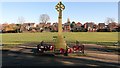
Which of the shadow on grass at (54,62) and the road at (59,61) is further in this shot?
the road at (59,61)

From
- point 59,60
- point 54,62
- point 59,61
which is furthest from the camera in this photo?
point 59,60

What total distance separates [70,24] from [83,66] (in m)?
141

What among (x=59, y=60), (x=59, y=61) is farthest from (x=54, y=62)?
(x=59, y=60)

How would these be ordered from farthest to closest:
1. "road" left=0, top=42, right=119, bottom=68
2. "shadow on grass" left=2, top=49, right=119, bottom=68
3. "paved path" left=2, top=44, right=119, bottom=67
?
"paved path" left=2, top=44, right=119, bottom=67 → "road" left=0, top=42, right=119, bottom=68 → "shadow on grass" left=2, top=49, right=119, bottom=68

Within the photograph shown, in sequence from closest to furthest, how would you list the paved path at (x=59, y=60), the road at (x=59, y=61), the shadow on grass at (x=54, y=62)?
the shadow on grass at (x=54, y=62), the road at (x=59, y=61), the paved path at (x=59, y=60)

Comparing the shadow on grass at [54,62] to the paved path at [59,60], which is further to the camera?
the paved path at [59,60]

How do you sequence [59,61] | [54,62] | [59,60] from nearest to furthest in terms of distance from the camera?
[54,62], [59,61], [59,60]

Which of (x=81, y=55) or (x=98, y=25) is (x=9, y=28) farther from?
(x=81, y=55)

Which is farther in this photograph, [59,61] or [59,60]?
[59,60]

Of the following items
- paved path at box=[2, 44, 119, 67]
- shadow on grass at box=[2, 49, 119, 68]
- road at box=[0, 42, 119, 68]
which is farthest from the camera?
paved path at box=[2, 44, 119, 67]

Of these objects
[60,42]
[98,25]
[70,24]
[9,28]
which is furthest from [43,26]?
[60,42]

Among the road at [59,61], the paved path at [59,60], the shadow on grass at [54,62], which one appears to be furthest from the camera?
the paved path at [59,60]

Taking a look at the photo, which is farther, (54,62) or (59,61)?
(59,61)

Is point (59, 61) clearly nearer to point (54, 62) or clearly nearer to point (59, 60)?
point (59, 60)
